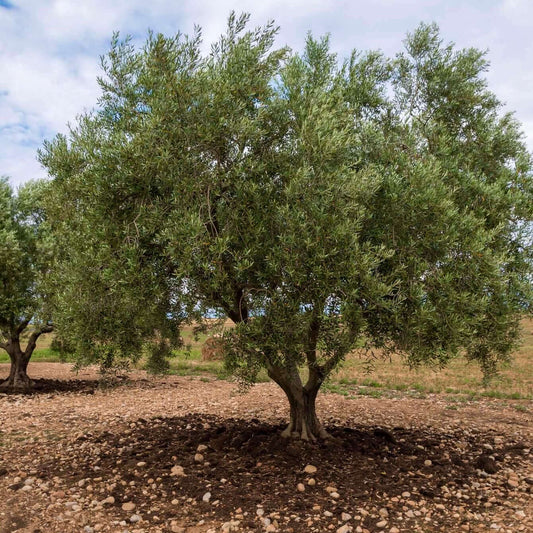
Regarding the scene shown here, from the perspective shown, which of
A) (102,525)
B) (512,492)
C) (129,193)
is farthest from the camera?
(512,492)

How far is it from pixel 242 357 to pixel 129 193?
190 inches

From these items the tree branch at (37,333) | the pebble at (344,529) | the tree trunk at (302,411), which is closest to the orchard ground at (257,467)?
the pebble at (344,529)

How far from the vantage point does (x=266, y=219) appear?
1114 cm

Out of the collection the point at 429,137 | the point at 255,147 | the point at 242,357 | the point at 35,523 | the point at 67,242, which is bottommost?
the point at 35,523

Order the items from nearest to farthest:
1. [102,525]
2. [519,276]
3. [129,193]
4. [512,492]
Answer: [102,525] → [129,193] → [512,492] → [519,276]

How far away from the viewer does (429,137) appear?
14.0m

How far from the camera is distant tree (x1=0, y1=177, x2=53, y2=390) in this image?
2494 centimetres

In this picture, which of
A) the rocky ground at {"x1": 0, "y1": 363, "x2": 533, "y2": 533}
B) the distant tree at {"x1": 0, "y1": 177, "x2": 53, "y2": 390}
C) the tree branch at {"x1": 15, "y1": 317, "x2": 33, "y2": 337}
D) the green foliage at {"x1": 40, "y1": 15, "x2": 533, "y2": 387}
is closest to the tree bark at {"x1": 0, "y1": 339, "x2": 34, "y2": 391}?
the distant tree at {"x1": 0, "y1": 177, "x2": 53, "y2": 390}

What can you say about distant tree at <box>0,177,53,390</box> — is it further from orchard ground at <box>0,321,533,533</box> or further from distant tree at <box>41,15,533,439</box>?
distant tree at <box>41,15,533,439</box>

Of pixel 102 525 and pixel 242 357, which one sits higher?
pixel 242 357

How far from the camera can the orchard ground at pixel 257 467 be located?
1098 cm

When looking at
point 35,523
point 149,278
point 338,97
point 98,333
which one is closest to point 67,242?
point 98,333

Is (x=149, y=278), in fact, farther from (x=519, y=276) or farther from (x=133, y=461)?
(x=519, y=276)

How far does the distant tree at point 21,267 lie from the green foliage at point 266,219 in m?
13.4
